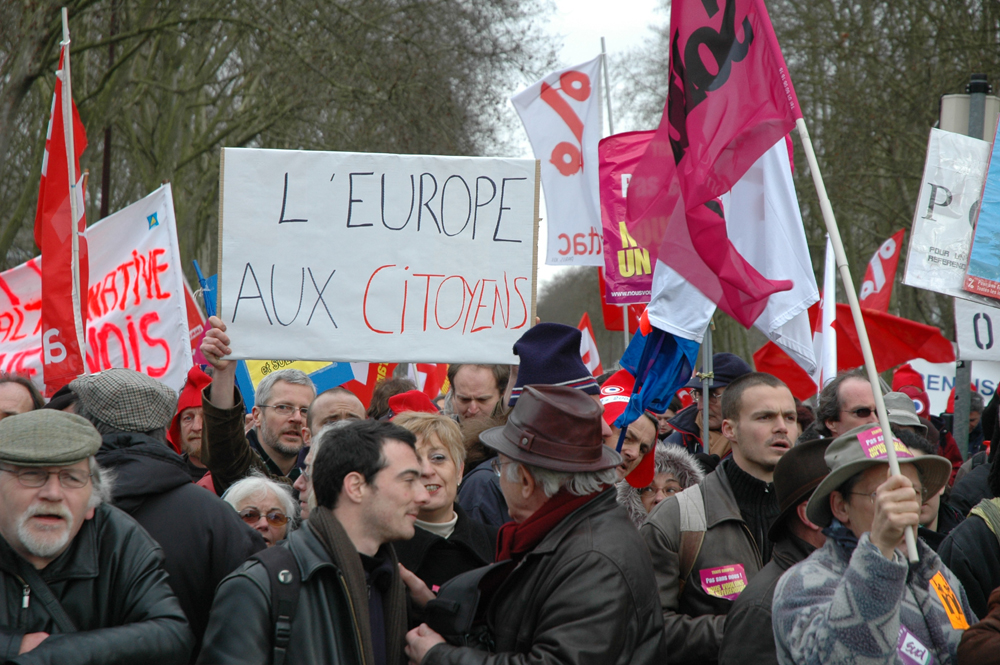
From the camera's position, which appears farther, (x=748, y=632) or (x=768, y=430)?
(x=768, y=430)

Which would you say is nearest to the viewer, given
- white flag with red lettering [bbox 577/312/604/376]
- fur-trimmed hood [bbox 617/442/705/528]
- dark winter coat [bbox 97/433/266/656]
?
dark winter coat [bbox 97/433/266/656]

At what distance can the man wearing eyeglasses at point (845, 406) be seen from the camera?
191 inches

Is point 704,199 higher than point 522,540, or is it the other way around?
point 704,199

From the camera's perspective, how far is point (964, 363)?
768cm

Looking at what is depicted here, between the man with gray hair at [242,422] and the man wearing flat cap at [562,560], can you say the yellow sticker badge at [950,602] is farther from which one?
the man with gray hair at [242,422]

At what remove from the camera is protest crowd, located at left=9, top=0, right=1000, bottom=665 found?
277 centimetres

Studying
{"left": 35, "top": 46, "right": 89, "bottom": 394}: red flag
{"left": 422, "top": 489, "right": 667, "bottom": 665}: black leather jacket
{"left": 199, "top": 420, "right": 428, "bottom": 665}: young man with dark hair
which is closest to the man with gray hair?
{"left": 199, "top": 420, "right": 428, "bottom": 665}: young man with dark hair

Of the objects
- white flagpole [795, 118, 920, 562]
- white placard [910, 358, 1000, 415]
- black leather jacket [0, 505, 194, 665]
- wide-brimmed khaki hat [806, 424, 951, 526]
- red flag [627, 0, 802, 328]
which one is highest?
red flag [627, 0, 802, 328]

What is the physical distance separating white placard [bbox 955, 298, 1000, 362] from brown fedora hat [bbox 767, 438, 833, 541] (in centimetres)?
407

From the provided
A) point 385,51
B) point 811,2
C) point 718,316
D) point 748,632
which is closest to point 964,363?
point 748,632

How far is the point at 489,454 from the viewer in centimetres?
484

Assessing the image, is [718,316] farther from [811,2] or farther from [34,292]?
[34,292]

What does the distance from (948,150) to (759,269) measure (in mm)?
2651

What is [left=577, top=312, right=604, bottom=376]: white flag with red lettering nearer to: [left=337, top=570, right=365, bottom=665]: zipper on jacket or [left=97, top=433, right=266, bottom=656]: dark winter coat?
[left=97, top=433, right=266, bottom=656]: dark winter coat
